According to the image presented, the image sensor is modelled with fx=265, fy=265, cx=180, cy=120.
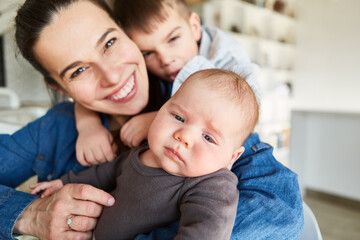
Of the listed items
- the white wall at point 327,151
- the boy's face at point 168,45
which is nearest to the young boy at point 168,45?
the boy's face at point 168,45

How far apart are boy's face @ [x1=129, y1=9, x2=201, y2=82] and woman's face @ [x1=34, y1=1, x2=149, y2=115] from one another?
0.65 feet

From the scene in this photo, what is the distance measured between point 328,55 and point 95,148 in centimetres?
661

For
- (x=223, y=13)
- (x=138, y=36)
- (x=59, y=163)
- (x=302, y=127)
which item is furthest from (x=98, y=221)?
(x=223, y=13)

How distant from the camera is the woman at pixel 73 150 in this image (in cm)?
69

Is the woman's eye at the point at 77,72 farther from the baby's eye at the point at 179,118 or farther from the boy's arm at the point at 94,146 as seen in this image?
the baby's eye at the point at 179,118

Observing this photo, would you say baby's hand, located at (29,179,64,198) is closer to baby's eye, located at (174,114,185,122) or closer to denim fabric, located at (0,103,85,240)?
denim fabric, located at (0,103,85,240)

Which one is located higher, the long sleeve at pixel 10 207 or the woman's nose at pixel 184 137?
the woman's nose at pixel 184 137

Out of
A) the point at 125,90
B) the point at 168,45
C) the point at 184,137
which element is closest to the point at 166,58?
the point at 168,45

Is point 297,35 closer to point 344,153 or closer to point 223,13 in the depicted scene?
point 223,13

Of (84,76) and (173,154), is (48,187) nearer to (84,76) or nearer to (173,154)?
(84,76)

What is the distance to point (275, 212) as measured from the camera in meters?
0.67

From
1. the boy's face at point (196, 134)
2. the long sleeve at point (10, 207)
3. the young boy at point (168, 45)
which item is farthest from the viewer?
the young boy at point (168, 45)

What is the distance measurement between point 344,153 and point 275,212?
10.0 ft

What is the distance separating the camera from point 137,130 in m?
0.87
